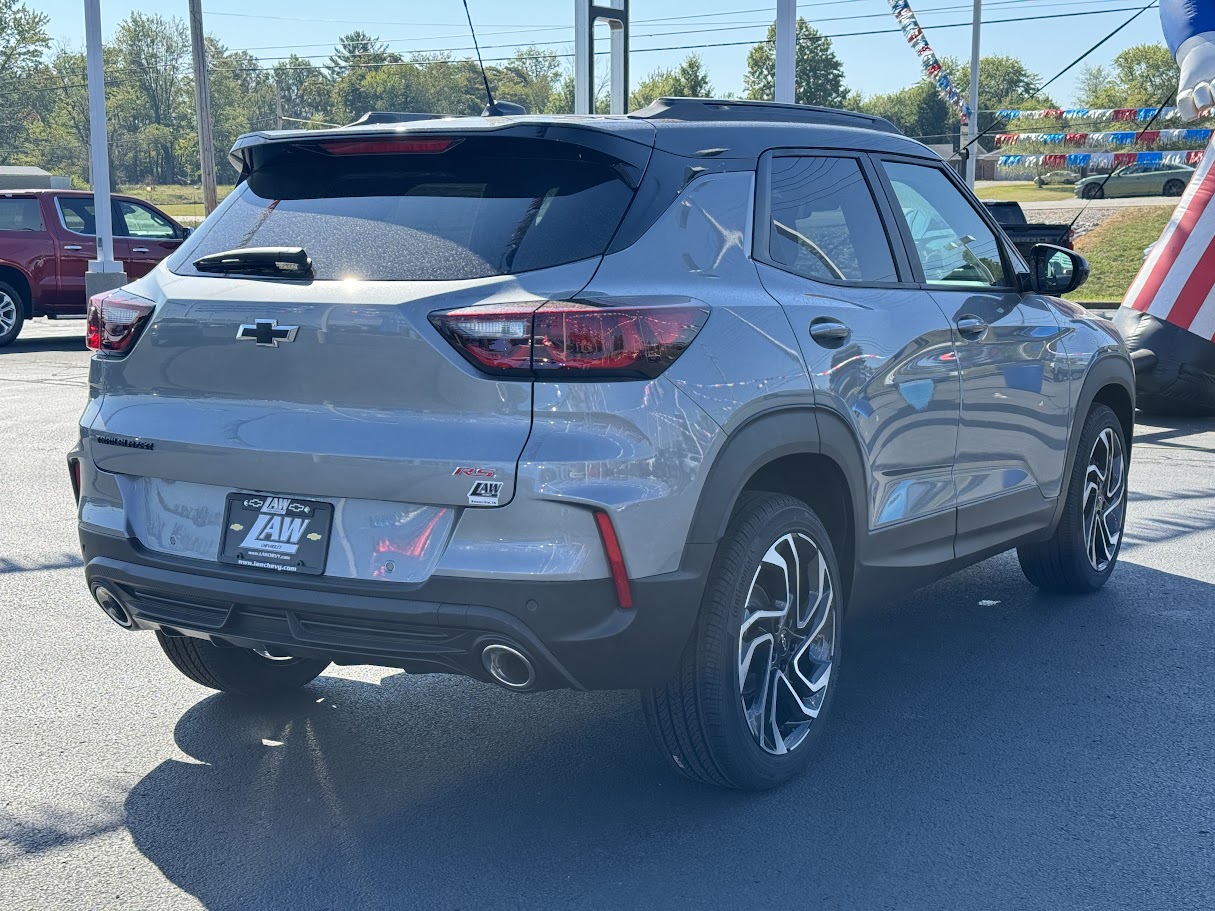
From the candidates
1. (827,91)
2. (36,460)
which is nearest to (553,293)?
(36,460)

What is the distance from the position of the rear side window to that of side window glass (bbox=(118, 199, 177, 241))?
1.10 meters

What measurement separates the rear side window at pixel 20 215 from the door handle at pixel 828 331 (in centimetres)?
1625

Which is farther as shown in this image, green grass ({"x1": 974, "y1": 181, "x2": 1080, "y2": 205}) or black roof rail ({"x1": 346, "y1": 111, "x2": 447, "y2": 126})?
green grass ({"x1": 974, "y1": 181, "x2": 1080, "y2": 205})

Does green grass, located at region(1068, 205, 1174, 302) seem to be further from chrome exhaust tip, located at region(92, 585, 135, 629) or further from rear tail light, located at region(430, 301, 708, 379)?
chrome exhaust tip, located at region(92, 585, 135, 629)

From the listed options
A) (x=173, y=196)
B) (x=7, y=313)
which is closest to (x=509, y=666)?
(x=7, y=313)

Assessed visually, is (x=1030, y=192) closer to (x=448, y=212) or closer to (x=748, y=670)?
(x=748, y=670)

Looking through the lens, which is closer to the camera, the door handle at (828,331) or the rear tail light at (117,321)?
the rear tail light at (117,321)

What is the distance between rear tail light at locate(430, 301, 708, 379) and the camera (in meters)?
3.20

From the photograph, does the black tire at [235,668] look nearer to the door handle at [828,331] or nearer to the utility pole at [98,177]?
the door handle at [828,331]

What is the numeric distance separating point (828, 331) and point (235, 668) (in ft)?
7.02

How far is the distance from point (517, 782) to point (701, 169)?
1.78 meters

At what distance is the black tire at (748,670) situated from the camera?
3539 mm

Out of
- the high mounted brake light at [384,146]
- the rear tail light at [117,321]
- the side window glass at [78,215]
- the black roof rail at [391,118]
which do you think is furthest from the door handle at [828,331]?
the side window glass at [78,215]

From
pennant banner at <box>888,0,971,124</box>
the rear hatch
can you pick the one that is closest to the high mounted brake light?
the rear hatch
